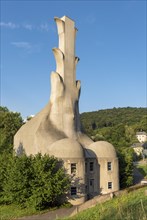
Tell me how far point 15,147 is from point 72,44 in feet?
53.1

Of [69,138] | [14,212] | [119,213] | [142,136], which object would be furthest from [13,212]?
[142,136]

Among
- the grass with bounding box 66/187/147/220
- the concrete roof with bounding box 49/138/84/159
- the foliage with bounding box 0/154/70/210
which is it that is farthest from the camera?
the concrete roof with bounding box 49/138/84/159

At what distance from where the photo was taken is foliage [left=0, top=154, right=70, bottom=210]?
28094 millimetres

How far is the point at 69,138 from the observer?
116ft

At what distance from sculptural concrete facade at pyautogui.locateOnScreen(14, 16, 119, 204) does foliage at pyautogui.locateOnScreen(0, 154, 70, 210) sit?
2.38m

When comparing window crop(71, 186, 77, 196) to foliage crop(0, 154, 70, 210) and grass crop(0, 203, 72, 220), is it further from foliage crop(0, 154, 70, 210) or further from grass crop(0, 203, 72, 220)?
grass crop(0, 203, 72, 220)

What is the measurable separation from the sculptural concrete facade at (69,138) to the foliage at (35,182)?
7.79ft

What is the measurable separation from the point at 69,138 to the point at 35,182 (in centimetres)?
826

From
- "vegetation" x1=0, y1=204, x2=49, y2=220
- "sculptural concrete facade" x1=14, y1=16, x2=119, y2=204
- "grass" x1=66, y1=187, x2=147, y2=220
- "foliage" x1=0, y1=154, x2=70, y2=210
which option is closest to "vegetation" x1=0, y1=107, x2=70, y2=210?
"foliage" x1=0, y1=154, x2=70, y2=210

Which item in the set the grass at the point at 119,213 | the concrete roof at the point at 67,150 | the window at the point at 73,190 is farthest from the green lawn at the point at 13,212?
the grass at the point at 119,213

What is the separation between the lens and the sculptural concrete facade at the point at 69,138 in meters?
32.0

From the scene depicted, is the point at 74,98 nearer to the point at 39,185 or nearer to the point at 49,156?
the point at 49,156

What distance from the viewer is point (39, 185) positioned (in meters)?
28.6

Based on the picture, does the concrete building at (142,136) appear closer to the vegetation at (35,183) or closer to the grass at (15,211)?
the vegetation at (35,183)
